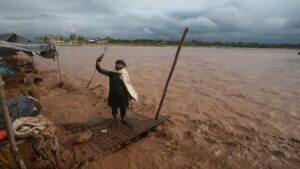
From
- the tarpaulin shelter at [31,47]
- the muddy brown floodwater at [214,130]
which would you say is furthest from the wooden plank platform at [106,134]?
the tarpaulin shelter at [31,47]

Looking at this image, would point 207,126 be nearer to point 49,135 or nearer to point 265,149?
point 265,149

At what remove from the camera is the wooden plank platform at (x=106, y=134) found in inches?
187

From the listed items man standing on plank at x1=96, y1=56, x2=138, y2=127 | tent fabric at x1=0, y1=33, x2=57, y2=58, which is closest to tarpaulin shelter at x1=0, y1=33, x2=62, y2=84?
tent fabric at x1=0, y1=33, x2=57, y2=58

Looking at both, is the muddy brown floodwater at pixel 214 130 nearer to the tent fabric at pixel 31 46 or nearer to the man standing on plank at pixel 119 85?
the man standing on plank at pixel 119 85

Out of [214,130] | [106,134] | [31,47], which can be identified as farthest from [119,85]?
[31,47]

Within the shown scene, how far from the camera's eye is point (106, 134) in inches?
215

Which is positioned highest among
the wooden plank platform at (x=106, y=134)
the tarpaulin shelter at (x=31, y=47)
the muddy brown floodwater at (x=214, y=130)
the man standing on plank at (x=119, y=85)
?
the tarpaulin shelter at (x=31, y=47)

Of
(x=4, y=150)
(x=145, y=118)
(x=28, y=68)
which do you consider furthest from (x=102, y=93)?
(x=28, y=68)

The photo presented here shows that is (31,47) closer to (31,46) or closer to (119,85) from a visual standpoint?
(31,46)

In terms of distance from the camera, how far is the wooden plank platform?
15.6ft

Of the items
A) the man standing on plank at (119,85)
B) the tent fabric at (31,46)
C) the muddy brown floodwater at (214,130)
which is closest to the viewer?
the muddy brown floodwater at (214,130)

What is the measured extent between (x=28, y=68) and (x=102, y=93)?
8.74 meters

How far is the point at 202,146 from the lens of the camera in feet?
19.0

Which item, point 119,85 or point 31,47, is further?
point 31,47
